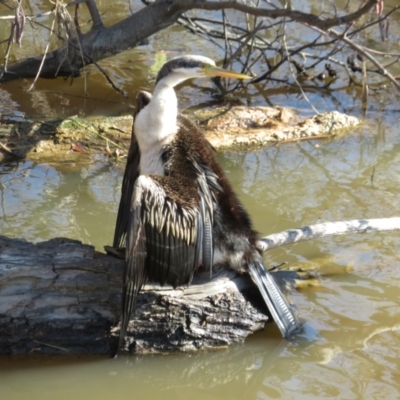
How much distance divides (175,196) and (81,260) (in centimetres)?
57

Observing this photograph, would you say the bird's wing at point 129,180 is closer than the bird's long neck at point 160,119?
No

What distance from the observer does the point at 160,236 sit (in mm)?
3514

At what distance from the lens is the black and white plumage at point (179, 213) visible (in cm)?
345

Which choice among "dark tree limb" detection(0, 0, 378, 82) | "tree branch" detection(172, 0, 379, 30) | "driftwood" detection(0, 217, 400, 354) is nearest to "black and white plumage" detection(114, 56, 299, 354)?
"driftwood" detection(0, 217, 400, 354)

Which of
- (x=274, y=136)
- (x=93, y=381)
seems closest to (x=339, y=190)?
(x=274, y=136)

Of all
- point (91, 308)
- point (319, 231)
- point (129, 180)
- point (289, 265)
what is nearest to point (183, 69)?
point (129, 180)

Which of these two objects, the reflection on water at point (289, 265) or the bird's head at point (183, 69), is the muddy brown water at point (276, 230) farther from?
the bird's head at point (183, 69)

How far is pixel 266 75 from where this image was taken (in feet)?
23.1

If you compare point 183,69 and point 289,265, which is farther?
point 289,265

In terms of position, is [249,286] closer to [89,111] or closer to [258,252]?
[258,252]

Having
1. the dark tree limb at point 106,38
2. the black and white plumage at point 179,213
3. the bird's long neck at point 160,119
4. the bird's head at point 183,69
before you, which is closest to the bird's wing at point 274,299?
the black and white plumage at point 179,213

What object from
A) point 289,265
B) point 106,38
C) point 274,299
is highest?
point 106,38

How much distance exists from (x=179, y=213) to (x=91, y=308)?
0.61 m

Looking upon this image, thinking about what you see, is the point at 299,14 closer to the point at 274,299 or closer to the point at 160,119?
the point at 160,119
